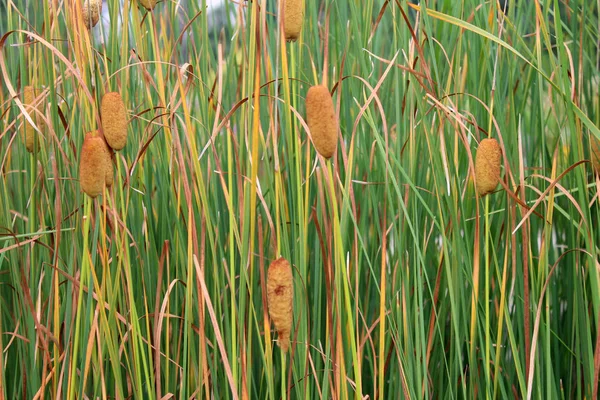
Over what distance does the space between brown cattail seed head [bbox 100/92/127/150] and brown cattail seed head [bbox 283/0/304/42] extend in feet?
0.54

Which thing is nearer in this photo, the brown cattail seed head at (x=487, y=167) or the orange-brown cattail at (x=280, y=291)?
the orange-brown cattail at (x=280, y=291)

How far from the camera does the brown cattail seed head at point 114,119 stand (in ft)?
2.27

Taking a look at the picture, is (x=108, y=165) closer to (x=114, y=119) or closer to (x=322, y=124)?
(x=114, y=119)

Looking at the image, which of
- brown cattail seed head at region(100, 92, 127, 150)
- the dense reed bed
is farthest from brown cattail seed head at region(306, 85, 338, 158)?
brown cattail seed head at region(100, 92, 127, 150)

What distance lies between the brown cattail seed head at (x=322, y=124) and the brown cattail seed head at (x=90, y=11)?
33 centimetres

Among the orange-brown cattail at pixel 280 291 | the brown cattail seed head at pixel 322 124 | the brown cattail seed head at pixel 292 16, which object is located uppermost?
the brown cattail seed head at pixel 292 16

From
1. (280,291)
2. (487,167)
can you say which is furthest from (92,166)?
(487,167)

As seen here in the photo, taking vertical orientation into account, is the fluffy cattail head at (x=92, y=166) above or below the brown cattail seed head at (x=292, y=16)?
below

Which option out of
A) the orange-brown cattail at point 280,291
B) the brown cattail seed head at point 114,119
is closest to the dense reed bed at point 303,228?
the brown cattail seed head at point 114,119

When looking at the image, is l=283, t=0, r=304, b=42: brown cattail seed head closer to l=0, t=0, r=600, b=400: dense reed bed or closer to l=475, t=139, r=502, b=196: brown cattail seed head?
l=0, t=0, r=600, b=400: dense reed bed

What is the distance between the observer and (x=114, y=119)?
698 mm

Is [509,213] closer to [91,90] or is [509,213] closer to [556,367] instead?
[556,367]

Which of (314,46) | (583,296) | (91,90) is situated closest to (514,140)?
(583,296)

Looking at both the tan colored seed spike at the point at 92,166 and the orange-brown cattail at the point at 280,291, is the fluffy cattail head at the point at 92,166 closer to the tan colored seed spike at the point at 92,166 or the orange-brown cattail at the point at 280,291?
the tan colored seed spike at the point at 92,166
